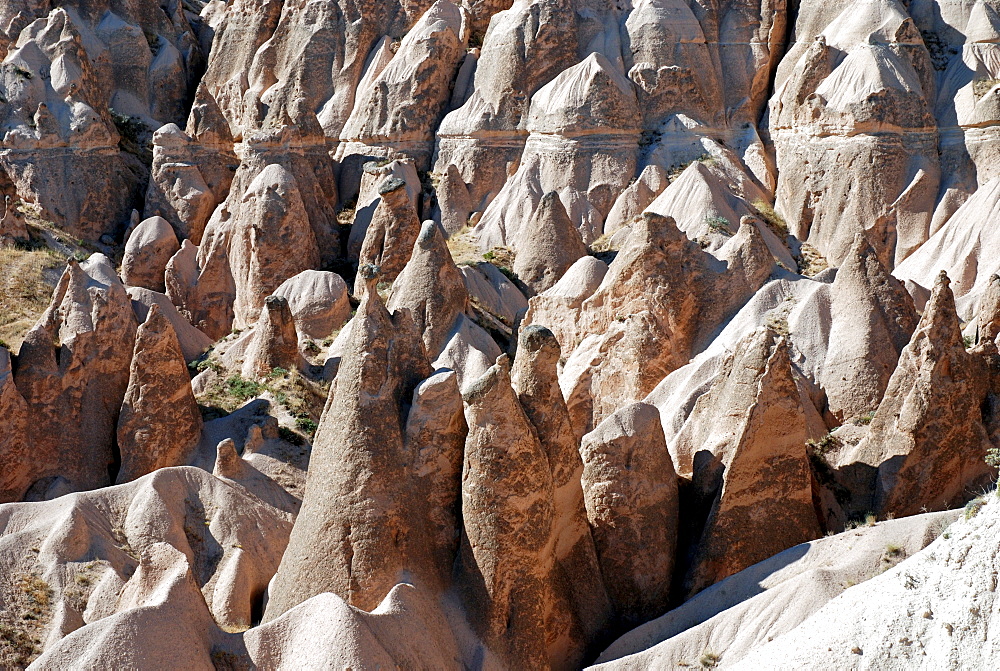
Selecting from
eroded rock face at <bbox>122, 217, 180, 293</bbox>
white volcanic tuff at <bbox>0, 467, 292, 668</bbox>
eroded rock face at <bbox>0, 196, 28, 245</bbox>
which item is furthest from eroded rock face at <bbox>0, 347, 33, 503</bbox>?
eroded rock face at <bbox>0, 196, 28, 245</bbox>

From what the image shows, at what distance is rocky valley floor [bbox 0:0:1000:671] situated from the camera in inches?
480

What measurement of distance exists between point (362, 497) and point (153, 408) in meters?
8.26

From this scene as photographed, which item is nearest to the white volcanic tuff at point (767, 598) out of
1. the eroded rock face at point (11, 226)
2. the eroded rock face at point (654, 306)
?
the eroded rock face at point (654, 306)

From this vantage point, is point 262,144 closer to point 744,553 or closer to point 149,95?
point 149,95

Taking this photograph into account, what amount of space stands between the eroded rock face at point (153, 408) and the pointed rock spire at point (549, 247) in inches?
478

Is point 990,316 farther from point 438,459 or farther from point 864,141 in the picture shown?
point 864,141

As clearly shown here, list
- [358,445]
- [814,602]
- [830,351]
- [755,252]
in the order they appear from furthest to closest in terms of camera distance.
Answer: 1. [755,252]
2. [830,351]
3. [358,445]
4. [814,602]

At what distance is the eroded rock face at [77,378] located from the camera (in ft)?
62.5

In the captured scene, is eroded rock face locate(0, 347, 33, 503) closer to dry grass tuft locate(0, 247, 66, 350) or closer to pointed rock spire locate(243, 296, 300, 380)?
pointed rock spire locate(243, 296, 300, 380)

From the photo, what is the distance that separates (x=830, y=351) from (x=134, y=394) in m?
12.5

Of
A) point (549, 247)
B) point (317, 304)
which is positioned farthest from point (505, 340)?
point (549, 247)

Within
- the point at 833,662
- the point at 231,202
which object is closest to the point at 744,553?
the point at 833,662

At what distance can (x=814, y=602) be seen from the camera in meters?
11.6

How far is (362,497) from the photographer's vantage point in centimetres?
1225
